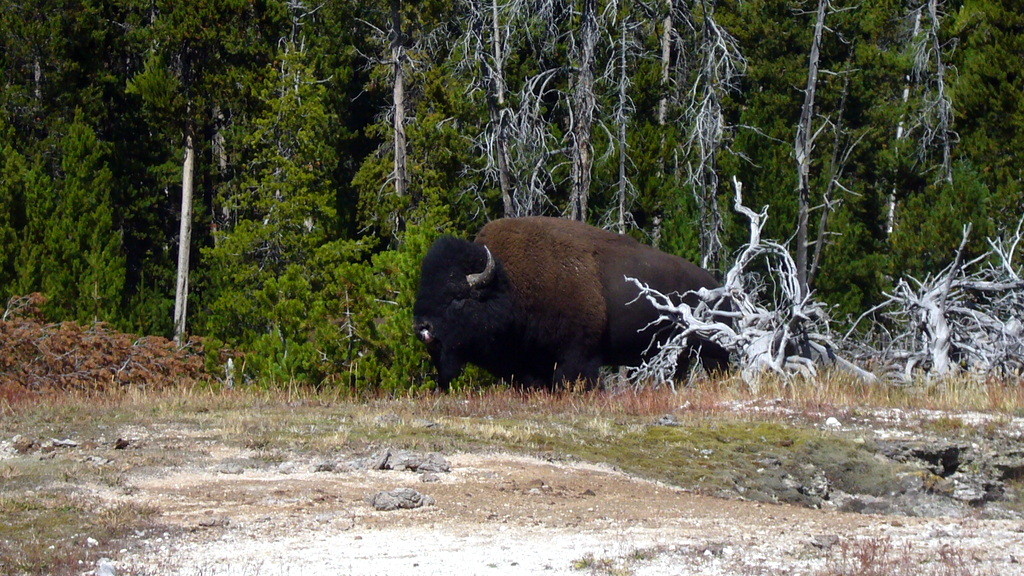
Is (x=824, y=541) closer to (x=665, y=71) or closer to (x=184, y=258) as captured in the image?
(x=665, y=71)

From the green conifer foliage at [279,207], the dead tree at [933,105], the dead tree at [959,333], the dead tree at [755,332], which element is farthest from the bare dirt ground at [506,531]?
the dead tree at [933,105]

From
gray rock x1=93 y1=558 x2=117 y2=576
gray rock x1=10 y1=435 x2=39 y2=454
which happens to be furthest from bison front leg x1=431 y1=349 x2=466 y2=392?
gray rock x1=93 y1=558 x2=117 y2=576

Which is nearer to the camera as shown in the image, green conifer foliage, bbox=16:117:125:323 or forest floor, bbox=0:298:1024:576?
forest floor, bbox=0:298:1024:576

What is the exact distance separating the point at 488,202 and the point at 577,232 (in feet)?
32.2

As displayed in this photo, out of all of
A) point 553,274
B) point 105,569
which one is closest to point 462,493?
point 105,569

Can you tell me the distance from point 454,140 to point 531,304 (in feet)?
35.3

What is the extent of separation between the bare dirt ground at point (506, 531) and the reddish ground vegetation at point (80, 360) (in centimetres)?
981

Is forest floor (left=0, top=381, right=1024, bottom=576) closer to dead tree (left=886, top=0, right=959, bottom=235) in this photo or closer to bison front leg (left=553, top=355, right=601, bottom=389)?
bison front leg (left=553, top=355, right=601, bottom=389)

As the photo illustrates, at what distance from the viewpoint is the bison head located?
17.3 m

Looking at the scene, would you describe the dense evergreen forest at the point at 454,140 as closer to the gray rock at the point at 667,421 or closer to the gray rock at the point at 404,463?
the gray rock at the point at 667,421

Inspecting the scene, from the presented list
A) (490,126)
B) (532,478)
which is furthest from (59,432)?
(490,126)

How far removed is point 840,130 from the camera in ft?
98.0

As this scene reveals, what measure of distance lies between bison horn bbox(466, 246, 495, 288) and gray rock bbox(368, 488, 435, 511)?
883 cm

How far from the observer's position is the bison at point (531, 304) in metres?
17.3
